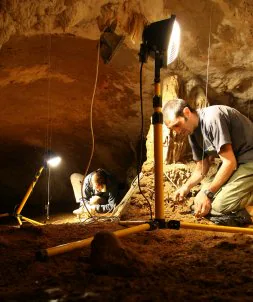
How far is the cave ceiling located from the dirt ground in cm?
211

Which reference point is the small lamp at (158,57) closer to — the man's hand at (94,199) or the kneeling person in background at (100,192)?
the kneeling person in background at (100,192)

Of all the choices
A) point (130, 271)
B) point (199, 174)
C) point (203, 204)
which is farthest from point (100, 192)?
point (130, 271)

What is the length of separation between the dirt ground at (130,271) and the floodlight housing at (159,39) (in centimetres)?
124

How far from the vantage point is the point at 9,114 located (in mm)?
5469

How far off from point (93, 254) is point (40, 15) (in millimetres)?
2397

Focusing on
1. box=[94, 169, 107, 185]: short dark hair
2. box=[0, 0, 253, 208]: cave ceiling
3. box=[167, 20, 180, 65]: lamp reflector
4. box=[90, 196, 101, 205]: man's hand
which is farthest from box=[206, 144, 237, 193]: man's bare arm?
box=[90, 196, 101, 205]: man's hand

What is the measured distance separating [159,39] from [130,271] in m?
1.47

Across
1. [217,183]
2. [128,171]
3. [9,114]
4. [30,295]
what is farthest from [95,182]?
[30,295]

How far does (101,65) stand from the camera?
410cm

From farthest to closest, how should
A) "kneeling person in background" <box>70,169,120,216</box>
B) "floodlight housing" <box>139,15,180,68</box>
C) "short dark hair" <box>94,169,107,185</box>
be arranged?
"short dark hair" <box>94,169,107,185</box>
"kneeling person in background" <box>70,169,120,216</box>
"floodlight housing" <box>139,15,180,68</box>

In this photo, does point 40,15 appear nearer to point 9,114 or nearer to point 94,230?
point 94,230

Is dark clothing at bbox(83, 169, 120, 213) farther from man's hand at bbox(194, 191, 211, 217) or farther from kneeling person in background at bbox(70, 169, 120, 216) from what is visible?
man's hand at bbox(194, 191, 211, 217)

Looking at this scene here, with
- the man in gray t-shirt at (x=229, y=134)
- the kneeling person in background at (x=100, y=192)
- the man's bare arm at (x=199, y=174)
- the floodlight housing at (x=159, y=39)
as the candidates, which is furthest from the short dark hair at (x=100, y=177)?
the floodlight housing at (x=159, y=39)

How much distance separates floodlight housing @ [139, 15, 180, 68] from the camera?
2.01 metres
